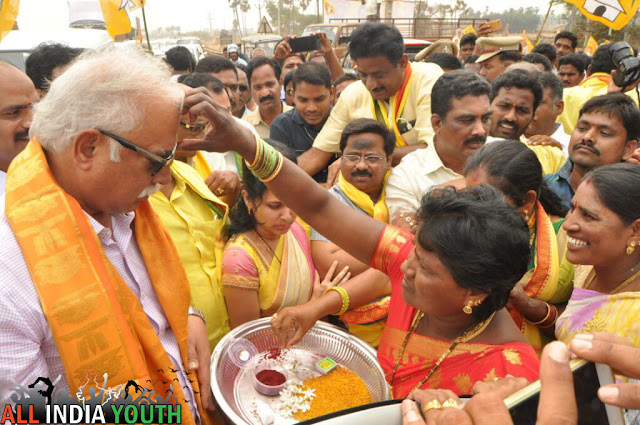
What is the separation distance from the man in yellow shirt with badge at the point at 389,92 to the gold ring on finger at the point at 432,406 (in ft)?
8.82

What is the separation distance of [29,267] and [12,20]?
3247 mm

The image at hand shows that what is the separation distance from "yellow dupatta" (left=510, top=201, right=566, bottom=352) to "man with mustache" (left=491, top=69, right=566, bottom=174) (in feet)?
4.61

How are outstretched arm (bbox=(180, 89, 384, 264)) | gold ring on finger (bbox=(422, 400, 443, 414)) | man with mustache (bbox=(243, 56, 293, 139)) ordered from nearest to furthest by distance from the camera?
gold ring on finger (bbox=(422, 400, 443, 414)), outstretched arm (bbox=(180, 89, 384, 264)), man with mustache (bbox=(243, 56, 293, 139))

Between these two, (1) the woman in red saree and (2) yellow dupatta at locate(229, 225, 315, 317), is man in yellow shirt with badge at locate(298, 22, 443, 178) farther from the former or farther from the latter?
(1) the woman in red saree

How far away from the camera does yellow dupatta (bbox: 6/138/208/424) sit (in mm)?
1306

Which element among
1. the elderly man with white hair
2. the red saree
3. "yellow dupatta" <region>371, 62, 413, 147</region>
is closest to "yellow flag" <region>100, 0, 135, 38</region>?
"yellow dupatta" <region>371, 62, 413, 147</region>

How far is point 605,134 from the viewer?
2.82 m

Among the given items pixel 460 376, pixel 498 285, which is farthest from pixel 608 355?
pixel 460 376

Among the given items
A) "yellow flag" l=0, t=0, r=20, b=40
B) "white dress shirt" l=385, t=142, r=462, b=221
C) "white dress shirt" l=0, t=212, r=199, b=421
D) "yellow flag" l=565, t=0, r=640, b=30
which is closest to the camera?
"white dress shirt" l=0, t=212, r=199, b=421

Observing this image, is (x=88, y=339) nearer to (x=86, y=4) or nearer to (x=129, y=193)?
(x=129, y=193)

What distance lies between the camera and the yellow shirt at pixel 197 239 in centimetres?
235

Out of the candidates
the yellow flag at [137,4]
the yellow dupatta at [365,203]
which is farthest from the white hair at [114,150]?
the yellow flag at [137,4]

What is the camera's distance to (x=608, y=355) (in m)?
0.70

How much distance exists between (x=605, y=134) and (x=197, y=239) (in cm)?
271
